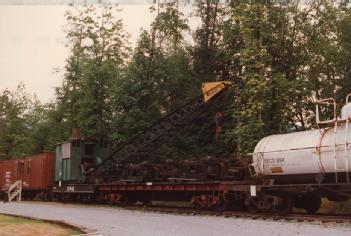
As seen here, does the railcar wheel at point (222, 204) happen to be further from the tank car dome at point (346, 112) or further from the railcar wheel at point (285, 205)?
the tank car dome at point (346, 112)

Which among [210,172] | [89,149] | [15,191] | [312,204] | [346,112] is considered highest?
[346,112]

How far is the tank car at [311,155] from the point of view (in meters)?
15.3

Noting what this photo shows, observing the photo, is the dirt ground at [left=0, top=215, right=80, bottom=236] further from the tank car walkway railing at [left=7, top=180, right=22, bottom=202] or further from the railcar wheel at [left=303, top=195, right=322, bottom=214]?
the tank car walkway railing at [left=7, top=180, right=22, bottom=202]

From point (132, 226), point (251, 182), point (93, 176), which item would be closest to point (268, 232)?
point (132, 226)

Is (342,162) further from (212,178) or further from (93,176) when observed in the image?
(93,176)

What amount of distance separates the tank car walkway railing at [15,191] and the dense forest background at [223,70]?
7763 millimetres

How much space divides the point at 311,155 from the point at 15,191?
91.7ft

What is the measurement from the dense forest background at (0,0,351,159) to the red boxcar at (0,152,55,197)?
19.1 feet

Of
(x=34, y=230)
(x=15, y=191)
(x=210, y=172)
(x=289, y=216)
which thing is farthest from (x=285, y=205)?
(x=15, y=191)

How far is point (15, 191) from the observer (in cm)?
3816

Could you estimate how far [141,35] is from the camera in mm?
40875

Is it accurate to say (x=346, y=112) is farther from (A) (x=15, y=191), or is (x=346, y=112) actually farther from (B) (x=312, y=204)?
(A) (x=15, y=191)

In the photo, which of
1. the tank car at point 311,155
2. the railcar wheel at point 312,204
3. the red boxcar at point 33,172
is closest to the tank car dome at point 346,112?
the tank car at point 311,155

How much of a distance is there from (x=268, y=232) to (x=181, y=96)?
27.6m
